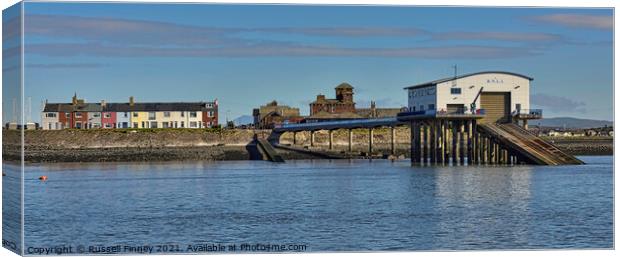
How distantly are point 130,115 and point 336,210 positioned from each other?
2902 inches

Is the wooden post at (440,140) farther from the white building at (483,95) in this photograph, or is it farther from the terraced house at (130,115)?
the terraced house at (130,115)

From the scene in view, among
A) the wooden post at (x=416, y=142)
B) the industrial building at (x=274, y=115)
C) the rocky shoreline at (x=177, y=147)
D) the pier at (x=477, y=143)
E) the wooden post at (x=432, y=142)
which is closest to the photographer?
the pier at (x=477, y=143)

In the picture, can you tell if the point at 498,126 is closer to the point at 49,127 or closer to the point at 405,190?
the point at 405,190

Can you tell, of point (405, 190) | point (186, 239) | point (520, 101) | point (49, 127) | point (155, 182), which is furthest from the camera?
point (49, 127)

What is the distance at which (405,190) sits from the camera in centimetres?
4350

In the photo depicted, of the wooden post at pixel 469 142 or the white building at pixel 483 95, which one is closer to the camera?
the white building at pixel 483 95

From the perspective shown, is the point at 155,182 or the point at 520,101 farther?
the point at 520,101

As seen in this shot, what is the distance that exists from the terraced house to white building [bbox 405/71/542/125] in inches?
1809

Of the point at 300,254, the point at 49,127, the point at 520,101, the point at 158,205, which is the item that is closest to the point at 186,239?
the point at 300,254

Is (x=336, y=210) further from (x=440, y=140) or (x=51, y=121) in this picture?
(x=51, y=121)

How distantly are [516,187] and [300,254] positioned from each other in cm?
2105

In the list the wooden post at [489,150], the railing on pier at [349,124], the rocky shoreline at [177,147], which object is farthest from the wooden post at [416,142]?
the rocky shoreline at [177,147]

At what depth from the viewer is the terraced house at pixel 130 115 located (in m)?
106

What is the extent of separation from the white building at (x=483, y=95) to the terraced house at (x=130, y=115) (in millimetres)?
45947
